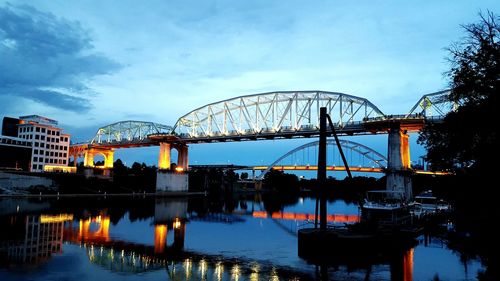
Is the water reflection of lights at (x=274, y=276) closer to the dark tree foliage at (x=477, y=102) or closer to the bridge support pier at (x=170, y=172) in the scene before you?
the dark tree foliage at (x=477, y=102)

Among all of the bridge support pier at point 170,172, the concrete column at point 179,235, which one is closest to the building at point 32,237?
the concrete column at point 179,235

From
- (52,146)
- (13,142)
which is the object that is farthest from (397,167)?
(52,146)

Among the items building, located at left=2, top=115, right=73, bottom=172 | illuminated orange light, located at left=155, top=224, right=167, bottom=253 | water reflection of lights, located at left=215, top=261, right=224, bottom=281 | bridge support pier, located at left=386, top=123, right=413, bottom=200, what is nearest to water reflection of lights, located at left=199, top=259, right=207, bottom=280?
water reflection of lights, located at left=215, top=261, right=224, bottom=281

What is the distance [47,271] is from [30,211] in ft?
126

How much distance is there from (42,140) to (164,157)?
37884 mm

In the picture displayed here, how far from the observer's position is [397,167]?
7912 centimetres

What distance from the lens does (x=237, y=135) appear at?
122875 millimetres

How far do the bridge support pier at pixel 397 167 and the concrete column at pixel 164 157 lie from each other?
6886 cm

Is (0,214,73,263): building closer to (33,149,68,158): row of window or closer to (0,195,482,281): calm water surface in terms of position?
(0,195,482,281): calm water surface

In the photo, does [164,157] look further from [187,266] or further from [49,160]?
[187,266]

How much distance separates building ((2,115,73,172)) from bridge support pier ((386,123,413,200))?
3900 inches

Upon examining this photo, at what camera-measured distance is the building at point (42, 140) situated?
125m

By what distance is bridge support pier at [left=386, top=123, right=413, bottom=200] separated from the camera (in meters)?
78.8

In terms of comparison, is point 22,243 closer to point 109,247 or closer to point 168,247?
point 109,247
